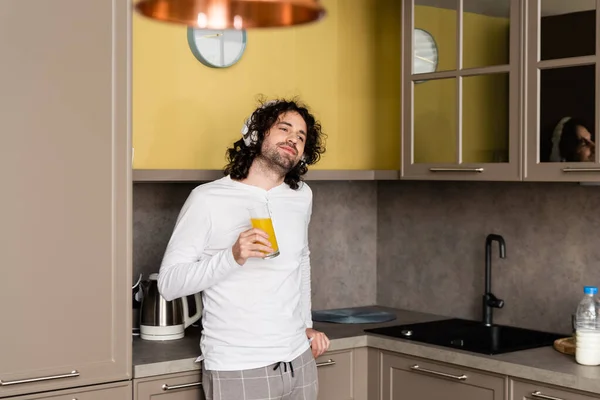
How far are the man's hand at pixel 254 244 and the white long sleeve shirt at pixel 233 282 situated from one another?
0.43ft

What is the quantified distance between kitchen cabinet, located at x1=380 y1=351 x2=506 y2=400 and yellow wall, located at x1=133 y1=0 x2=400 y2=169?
92 cm

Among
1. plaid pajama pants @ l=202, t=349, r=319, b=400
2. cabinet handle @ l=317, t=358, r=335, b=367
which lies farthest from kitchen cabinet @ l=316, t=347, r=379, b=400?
plaid pajama pants @ l=202, t=349, r=319, b=400

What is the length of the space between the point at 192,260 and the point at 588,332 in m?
1.29

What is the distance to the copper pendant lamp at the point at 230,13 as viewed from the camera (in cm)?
151

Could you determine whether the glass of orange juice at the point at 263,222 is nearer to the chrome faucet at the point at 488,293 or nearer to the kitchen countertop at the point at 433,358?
the kitchen countertop at the point at 433,358

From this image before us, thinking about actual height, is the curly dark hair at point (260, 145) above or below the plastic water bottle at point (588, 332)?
above

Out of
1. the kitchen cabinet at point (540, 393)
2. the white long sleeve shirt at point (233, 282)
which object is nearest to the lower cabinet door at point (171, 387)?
the white long sleeve shirt at point (233, 282)

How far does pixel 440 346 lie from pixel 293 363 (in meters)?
0.60

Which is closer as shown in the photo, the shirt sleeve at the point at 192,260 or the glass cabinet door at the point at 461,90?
the shirt sleeve at the point at 192,260

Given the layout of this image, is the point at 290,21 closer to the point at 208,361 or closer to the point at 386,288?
the point at 208,361
